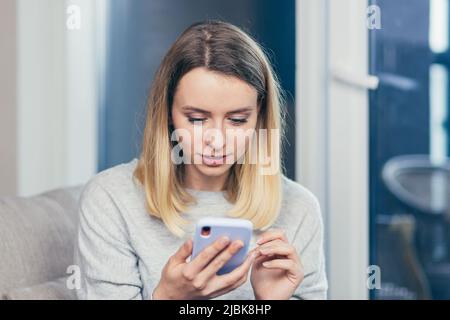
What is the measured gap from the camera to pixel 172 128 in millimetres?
998

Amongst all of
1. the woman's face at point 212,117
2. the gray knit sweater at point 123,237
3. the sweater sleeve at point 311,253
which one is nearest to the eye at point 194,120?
the woman's face at point 212,117

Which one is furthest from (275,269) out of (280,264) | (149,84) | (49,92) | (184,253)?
(49,92)

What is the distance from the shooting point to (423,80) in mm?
2668

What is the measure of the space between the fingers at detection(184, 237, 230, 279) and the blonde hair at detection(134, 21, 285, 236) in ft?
0.41

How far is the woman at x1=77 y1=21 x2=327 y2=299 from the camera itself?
0.97 meters

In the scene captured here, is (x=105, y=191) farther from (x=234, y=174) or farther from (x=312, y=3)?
(x=312, y=3)

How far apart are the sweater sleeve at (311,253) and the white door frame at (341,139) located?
0.85 ft

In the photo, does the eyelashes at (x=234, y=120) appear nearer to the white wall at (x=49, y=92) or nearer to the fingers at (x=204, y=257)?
the fingers at (x=204, y=257)

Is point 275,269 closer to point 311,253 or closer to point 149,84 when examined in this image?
point 311,253

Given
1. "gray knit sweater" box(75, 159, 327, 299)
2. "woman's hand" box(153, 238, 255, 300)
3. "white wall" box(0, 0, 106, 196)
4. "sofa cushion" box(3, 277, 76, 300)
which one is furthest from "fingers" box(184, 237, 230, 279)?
"white wall" box(0, 0, 106, 196)

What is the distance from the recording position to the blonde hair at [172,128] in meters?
0.98

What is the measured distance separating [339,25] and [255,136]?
0.40 meters

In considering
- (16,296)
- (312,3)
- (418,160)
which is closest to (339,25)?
(312,3)

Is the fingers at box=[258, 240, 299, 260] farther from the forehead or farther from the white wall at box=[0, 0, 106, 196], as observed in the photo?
the white wall at box=[0, 0, 106, 196]
